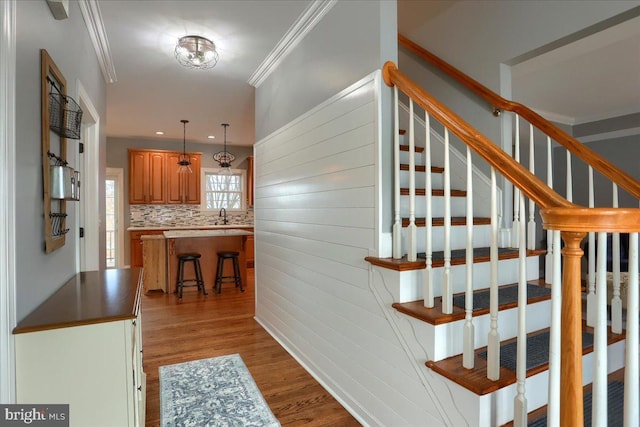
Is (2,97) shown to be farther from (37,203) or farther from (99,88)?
(99,88)

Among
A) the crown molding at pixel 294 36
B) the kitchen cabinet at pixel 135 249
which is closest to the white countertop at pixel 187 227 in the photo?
the kitchen cabinet at pixel 135 249

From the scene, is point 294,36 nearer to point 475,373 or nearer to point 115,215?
point 475,373

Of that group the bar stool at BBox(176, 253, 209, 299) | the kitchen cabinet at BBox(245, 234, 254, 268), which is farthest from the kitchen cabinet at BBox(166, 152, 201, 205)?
the bar stool at BBox(176, 253, 209, 299)

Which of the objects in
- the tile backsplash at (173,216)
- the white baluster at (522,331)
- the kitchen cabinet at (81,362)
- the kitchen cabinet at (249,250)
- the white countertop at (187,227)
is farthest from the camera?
the kitchen cabinet at (249,250)

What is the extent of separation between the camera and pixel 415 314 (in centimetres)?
160

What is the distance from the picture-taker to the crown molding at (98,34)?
2432 millimetres

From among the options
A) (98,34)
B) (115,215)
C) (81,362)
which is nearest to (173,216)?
(115,215)

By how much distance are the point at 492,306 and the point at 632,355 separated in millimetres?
459

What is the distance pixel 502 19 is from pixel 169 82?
3477 millimetres

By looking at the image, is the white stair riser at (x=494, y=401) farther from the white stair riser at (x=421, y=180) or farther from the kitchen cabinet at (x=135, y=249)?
the kitchen cabinet at (x=135, y=249)

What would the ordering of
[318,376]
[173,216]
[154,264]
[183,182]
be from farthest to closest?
[173,216] → [183,182] → [154,264] → [318,376]

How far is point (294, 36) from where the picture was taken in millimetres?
2895

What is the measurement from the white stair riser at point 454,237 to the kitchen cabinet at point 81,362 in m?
1.46

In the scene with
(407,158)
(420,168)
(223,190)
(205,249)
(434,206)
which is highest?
(223,190)
